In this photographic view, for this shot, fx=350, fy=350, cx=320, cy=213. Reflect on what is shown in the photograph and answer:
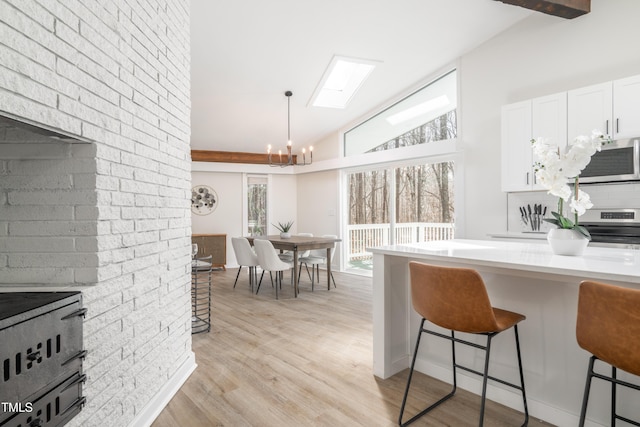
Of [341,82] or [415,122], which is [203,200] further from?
[415,122]

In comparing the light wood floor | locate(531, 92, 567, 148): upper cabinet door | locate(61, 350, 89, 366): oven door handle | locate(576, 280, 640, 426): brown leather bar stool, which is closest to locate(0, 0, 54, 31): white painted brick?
locate(61, 350, 89, 366): oven door handle

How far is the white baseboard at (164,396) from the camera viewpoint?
6.00 ft

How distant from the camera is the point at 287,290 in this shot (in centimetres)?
514

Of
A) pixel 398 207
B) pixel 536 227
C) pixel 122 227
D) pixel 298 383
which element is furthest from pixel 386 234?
pixel 122 227

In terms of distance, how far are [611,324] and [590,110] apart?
9.46ft

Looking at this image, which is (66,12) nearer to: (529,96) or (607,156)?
(607,156)

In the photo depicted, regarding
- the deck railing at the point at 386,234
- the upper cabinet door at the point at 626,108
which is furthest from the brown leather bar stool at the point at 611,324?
the deck railing at the point at 386,234

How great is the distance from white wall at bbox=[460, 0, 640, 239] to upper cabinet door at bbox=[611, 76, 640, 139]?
0.36m

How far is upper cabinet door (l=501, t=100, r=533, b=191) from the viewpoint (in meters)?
3.75

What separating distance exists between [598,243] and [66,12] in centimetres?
414

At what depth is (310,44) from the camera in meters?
4.15

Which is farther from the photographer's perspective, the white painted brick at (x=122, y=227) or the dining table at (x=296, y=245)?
Result: the dining table at (x=296, y=245)

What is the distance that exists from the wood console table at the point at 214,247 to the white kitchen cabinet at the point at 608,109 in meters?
5.96

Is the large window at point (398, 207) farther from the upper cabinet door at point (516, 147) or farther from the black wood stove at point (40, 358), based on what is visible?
the black wood stove at point (40, 358)
